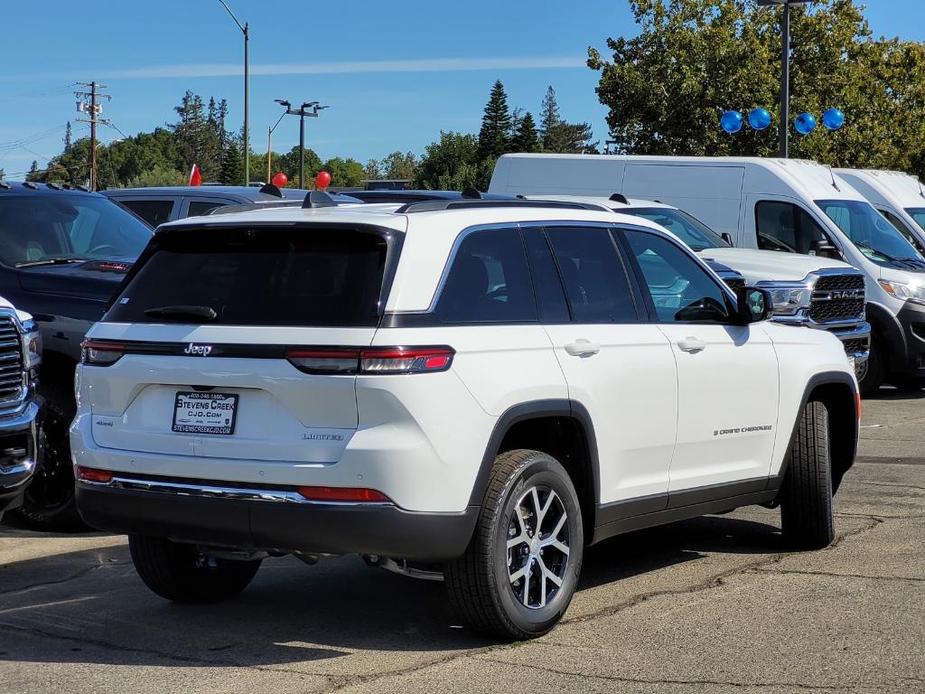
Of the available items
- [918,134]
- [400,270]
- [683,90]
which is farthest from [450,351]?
[918,134]

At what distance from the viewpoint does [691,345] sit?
696 cm

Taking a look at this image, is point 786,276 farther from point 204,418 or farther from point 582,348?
point 204,418

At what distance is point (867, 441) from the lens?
41.8 feet

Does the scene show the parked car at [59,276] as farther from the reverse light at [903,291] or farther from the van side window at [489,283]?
the reverse light at [903,291]

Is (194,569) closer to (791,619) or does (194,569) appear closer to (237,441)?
(237,441)

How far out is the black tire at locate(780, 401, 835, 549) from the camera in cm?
771

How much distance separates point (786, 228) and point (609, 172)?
2.61m

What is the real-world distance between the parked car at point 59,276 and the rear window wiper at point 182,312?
2.36m

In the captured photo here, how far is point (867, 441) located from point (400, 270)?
8143 millimetres

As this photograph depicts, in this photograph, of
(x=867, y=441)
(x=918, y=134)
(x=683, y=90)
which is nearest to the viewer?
(x=867, y=441)

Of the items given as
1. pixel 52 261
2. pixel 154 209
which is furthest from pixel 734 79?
pixel 52 261

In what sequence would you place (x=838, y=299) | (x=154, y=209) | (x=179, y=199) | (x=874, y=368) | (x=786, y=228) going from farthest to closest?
(x=786, y=228)
(x=874, y=368)
(x=838, y=299)
(x=154, y=209)
(x=179, y=199)

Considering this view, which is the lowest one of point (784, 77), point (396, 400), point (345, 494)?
point (345, 494)

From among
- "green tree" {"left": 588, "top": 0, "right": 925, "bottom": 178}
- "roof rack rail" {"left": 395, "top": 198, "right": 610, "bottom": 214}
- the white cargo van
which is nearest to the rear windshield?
"roof rack rail" {"left": 395, "top": 198, "right": 610, "bottom": 214}
